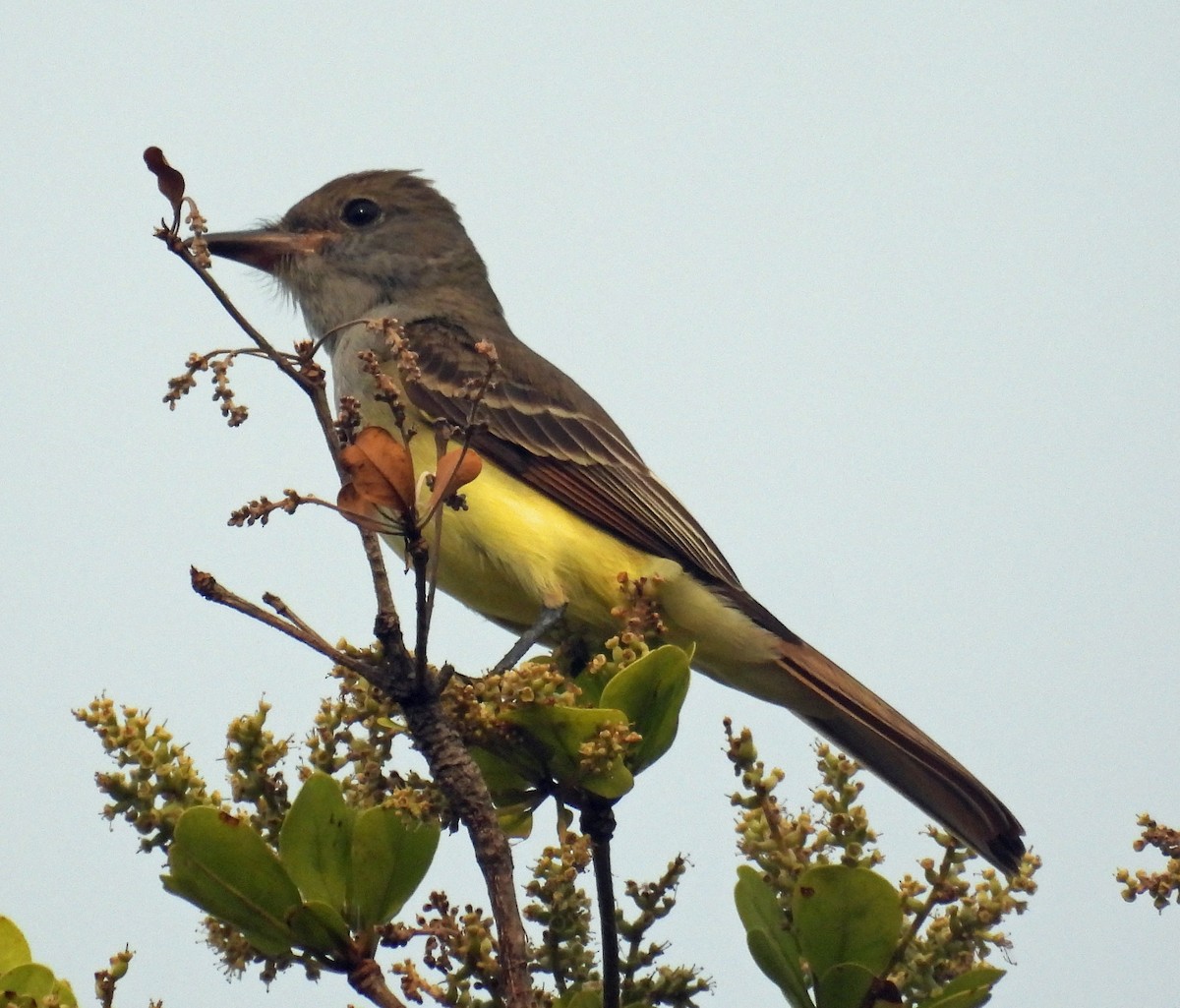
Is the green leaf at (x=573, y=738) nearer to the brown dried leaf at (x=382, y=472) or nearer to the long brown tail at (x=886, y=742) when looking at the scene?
the brown dried leaf at (x=382, y=472)

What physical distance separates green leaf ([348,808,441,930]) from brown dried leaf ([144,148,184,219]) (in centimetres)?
105

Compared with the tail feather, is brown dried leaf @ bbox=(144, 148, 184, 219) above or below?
below

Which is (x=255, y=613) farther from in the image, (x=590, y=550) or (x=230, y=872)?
(x=590, y=550)

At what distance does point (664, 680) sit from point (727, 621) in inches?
88.5

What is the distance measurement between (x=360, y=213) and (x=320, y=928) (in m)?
4.79

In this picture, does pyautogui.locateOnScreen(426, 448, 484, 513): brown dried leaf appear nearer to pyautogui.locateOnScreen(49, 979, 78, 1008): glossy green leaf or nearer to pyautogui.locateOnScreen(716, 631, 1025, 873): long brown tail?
pyautogui.locateOnScreen(49, 979, 78, 1008): glossy green leaf

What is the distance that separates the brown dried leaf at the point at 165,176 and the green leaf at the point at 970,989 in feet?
5.74

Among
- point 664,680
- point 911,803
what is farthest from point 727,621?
point 664,680

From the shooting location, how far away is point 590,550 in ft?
16.2

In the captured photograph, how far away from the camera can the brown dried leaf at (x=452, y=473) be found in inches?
95.8

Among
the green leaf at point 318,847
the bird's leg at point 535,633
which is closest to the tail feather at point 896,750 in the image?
the bird's leg at point 535,633

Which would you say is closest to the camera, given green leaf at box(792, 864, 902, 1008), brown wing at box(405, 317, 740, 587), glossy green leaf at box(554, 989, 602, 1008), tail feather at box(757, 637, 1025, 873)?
green leaf at box(792, 864, 902, 1008)

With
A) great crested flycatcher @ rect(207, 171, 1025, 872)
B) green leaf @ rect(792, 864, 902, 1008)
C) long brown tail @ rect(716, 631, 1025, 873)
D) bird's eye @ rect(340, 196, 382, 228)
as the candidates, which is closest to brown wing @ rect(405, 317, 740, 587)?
great crested flycatcher @ rect(207, 171, 1025, 872)

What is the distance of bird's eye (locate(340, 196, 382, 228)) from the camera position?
681 centimetres
